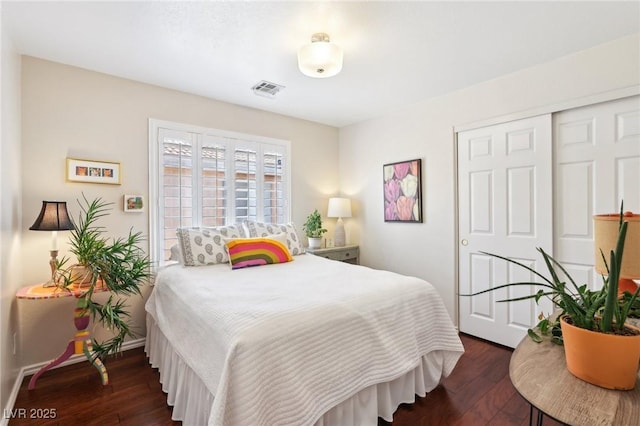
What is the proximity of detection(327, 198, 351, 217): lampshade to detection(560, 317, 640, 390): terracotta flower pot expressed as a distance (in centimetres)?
318

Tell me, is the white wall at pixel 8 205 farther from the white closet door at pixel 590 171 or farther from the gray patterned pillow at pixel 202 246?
the white closet door at pixel 590 171

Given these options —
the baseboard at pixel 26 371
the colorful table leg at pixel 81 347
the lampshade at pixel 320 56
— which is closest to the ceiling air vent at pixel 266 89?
the lampshade at pixel 320 56

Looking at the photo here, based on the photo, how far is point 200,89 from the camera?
3016mm

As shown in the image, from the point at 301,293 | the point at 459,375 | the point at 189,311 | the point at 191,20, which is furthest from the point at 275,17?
the point at 459,375

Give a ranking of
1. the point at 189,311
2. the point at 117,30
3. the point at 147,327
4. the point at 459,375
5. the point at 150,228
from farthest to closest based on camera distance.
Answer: the point at 150,228, the point at 147,327, the point at 459,375, the point at 117,30, the point at 189,311

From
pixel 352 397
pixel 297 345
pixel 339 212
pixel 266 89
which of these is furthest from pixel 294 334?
pixel 339 212

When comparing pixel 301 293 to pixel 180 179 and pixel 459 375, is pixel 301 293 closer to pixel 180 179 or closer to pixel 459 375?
pixel 459 375

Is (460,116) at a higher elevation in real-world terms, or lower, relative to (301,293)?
higher

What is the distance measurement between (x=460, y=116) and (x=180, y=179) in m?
2.92

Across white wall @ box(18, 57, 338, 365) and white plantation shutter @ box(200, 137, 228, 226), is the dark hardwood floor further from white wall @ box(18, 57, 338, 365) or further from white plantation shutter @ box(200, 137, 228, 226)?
white plantation shutter @ box(200, 137, 228, 226)

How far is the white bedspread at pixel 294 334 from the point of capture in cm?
129

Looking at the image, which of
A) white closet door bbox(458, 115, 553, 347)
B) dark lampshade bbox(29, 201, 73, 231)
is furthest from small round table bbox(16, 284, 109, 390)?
white closet door bbox(458, 115, 553, 347)

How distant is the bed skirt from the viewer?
158cm

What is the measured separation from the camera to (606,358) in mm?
786
